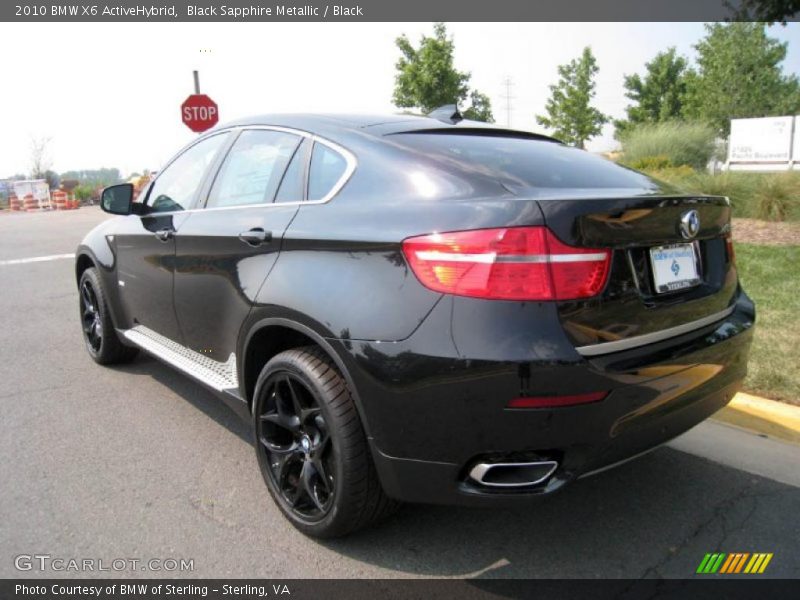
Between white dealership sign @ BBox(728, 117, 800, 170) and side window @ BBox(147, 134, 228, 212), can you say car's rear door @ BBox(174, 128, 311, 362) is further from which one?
white dealership sign @ BBox(728, 117, 800, 170)

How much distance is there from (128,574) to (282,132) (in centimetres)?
203

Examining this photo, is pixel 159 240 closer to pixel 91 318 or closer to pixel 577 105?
pixel 91 318

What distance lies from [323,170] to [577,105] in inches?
1340

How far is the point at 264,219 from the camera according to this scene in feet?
9.25

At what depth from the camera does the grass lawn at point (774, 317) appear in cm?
387

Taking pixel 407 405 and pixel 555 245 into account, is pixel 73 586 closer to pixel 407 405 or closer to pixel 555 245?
pixel 407 405

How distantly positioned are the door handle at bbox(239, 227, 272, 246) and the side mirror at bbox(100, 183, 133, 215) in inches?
62.2

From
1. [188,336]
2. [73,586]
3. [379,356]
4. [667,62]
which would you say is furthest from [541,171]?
[667,62]

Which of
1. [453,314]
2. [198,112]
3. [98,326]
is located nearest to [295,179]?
[453,314]

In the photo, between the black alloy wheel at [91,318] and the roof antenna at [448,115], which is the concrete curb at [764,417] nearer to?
the roof antenna at [448,115]

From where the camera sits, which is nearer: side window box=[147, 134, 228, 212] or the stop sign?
side window box=[147, 134, 228, 212]

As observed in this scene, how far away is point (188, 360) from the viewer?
11.3ft

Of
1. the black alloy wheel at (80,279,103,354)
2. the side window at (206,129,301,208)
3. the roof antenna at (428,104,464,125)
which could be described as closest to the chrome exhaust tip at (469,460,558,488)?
the side window at (206,129,301,208)

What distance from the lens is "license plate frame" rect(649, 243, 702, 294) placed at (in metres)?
2.25
